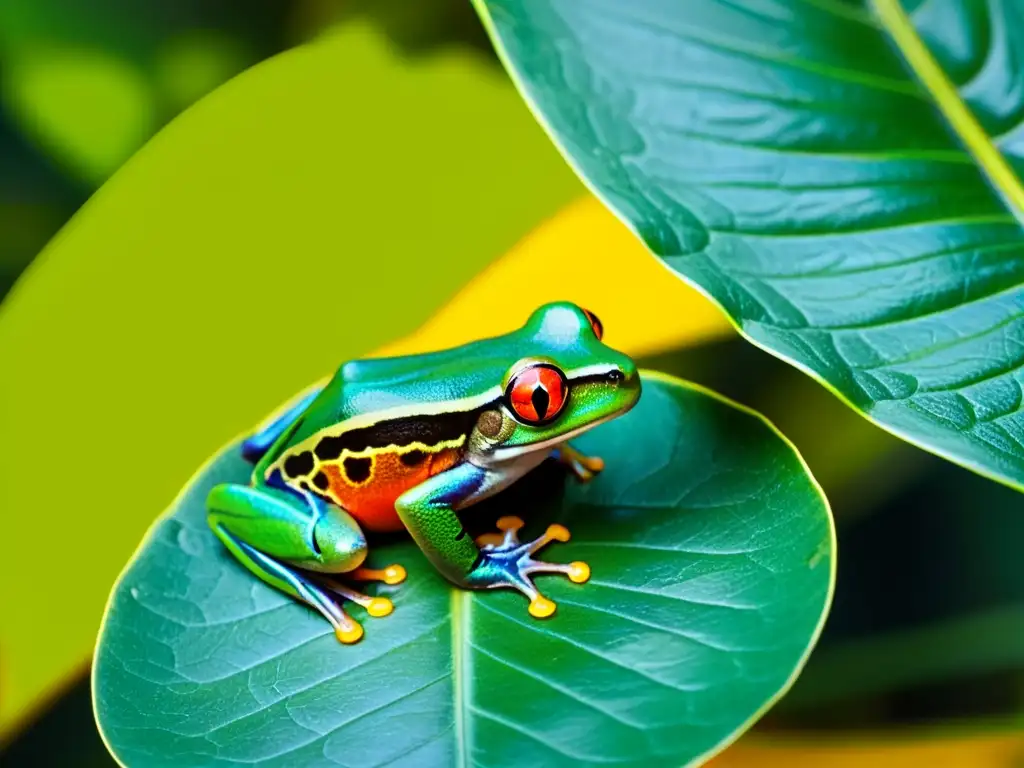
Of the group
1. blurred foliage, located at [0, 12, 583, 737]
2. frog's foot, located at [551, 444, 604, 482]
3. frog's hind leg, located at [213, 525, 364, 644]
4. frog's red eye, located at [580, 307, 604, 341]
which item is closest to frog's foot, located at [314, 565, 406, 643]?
frog's hind leg, located at [213, 525, 364, 644]

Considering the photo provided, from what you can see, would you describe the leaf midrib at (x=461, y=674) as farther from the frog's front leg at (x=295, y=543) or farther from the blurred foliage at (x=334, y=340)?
the blurred foliage at (x=334, y=340)

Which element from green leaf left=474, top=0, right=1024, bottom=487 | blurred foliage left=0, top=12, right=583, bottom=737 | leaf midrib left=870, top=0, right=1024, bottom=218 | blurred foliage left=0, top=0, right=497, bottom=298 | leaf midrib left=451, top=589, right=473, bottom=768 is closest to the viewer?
leaf midrib left=451, top=589, right=473, bottom=768

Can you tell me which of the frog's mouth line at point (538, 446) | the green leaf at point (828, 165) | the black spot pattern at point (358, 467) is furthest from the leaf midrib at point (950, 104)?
the black spot pattern at point (358, 467)

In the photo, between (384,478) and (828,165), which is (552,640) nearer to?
(384,478)

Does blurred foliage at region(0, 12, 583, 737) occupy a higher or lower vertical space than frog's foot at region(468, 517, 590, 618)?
higher

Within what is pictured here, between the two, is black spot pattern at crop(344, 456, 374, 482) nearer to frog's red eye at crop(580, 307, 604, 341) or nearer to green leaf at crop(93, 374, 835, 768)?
green leaf at crop(93, 374, 835, 768)

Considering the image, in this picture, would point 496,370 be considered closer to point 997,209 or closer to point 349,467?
point 349,467

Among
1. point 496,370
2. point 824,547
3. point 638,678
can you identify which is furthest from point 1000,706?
point 496,370
